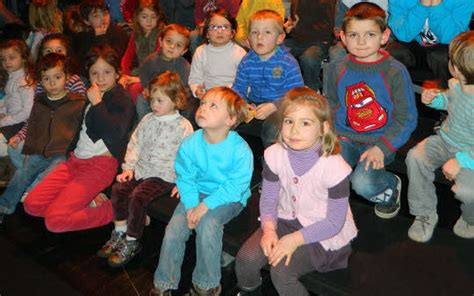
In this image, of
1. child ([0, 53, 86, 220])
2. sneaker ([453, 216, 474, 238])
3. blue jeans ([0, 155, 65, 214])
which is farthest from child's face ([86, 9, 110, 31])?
sneaker ([453, 216, 474, 238])

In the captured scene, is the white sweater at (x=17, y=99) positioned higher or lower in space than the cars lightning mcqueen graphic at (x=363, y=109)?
lower

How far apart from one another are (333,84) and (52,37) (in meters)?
2.79

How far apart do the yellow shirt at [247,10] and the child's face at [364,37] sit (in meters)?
1.62

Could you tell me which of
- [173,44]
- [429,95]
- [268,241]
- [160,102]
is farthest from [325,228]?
[173,44]

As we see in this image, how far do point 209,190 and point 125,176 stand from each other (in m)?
0.67

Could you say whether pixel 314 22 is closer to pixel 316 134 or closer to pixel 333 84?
pixel 333 84

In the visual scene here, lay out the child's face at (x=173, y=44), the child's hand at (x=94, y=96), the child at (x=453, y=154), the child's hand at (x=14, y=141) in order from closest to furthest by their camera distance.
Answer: the child at (x=453, y=154) < the child's hand at (x=94, y=96) < the child's face at (x=173, y=44) < the child's hand at (x=14, y=141)

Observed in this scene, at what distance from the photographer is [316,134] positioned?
249 cm

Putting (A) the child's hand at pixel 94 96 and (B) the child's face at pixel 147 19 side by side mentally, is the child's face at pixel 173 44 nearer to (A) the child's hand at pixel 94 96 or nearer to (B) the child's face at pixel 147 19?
(B) the child's face at pixel 147 19

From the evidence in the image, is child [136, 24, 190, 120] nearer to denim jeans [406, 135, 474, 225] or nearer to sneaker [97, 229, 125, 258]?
sneaker [97, 229, 125, 258]

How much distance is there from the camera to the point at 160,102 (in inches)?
132

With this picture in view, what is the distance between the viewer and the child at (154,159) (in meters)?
3.35

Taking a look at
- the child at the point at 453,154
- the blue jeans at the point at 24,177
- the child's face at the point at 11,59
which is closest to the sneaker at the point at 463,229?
the child at the point at 453,154

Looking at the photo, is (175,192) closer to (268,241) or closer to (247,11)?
(268,241)
